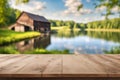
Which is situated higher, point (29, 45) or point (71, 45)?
point (29, 45)

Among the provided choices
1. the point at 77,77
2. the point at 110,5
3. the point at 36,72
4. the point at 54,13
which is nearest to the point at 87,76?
the point at 77,77

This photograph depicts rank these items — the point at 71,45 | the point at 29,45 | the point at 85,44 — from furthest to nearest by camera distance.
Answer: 1. the point at 85,44
2. the point at 71,45
3. the point at 29,45

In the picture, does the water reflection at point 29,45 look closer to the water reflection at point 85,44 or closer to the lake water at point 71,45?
the lake water at point 71,45

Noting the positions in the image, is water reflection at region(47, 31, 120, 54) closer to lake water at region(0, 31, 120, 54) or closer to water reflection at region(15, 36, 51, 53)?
lake water at region(0, 31, 120, 54)

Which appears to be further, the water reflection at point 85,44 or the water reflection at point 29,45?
the water reflection at point 85,44

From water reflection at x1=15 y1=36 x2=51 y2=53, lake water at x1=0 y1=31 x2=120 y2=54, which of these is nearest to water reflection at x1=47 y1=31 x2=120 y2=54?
lake water at x1=0 y1=31 x2=120 y2=54

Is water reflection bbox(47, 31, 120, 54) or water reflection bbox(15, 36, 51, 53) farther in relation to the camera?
water reflection bbox(47, 31, 120, 54)

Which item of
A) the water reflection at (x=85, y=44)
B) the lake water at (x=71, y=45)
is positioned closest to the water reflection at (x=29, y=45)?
the lake water at (x=71, y=45)

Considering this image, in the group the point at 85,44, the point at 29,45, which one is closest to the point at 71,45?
the point at 85,44

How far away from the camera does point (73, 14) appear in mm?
32969

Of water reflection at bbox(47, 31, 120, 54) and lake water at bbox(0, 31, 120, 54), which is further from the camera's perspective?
water reflection at bbox(47, 31, 120, 54)

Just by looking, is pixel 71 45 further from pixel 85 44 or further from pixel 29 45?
pixel 29 45

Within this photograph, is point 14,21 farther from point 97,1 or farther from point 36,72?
point 36,72

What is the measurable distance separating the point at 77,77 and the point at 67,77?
0.42 feet
